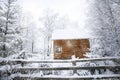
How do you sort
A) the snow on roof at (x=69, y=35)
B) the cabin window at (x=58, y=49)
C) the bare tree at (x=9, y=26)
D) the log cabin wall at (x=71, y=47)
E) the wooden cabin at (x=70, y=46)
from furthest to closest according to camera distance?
the cabin window at (x=58, y=49), the log cabin wall at (x=71, y=47), the wooden cabin at (x=70, y=46), the snow on roof at (x=69, y=35), the bare tree at (x=9, y=26)

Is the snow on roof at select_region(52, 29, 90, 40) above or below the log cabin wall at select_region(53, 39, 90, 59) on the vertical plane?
above

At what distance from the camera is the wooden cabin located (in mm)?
23672

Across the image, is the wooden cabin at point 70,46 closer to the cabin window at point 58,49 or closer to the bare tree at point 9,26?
the cabin window at point 58,49

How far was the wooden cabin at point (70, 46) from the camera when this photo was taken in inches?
932

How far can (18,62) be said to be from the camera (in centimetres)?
671

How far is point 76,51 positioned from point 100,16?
44.1 ft

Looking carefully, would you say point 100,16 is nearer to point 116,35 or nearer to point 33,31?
point 116,35

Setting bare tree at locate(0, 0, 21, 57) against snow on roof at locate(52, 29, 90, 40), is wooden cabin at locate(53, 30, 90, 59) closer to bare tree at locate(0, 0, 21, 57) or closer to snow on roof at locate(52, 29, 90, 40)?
snow on roof at locate(52, 29, 90, 40)

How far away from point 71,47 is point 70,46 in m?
0.25

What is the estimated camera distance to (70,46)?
78.3ft

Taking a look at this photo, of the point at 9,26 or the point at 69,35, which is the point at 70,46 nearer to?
the point at 69,35

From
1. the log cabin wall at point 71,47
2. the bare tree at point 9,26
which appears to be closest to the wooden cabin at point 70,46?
the log cabin wall at point 71,47

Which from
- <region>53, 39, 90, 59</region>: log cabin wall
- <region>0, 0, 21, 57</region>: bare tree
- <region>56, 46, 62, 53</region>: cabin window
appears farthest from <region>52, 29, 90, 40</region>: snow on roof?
<region>0, 0, 21, 57</region>: bare tree

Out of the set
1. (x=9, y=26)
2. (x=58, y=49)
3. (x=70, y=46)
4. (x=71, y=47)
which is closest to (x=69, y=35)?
(x=70, y=46)
